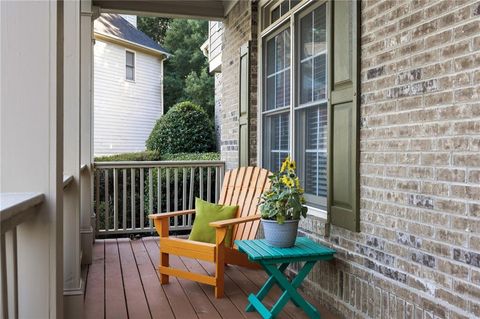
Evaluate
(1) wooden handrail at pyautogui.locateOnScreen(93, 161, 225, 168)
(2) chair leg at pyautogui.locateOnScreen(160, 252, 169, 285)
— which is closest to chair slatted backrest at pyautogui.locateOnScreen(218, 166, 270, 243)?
(2) chair leg at pyautogui.locateOnScreen(160, 252, 169, 285)

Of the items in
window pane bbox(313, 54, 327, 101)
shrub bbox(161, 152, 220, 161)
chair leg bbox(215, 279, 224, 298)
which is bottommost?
chair leg bbox(215, 279, 224, 298)

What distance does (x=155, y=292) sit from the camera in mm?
3557

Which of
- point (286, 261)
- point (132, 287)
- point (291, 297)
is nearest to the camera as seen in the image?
point (286, 261)

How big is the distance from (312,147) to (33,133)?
2377 mm

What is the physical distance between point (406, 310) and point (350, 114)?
1151 mm

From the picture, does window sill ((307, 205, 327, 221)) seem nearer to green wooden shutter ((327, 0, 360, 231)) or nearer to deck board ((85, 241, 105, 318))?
green wooden shutter ((327, 0, 360, 231))

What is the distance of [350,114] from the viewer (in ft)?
9.19

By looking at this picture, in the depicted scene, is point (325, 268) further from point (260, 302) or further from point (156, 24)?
point (156, 24)

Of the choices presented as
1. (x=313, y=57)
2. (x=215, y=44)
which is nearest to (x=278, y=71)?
(x=313, y=57)

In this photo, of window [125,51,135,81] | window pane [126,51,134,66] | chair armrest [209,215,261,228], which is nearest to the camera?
chair armrest [209,215,261,228]

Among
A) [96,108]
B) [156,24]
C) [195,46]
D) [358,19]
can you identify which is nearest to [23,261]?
[358,19]

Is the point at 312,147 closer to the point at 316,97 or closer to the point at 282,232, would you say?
the point at 316,97

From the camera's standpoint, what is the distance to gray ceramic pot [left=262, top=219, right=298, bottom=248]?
2.94 m

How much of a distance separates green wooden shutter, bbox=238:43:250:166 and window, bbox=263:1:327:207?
0.85 feet
